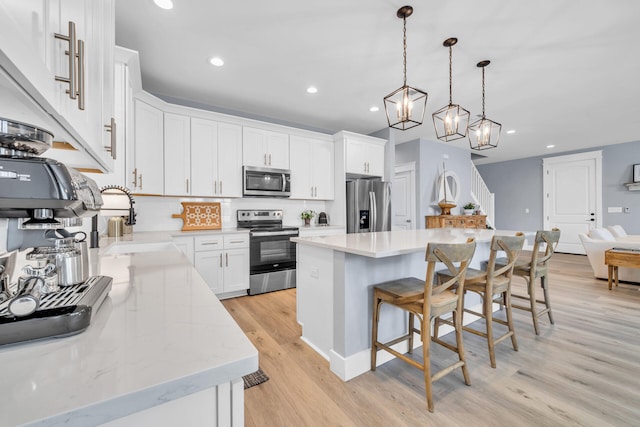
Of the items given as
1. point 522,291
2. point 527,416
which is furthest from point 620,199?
point 527,416

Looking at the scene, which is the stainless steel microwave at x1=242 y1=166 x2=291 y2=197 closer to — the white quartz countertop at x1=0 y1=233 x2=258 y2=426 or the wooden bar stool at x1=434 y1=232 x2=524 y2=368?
the wooden bar stool at x1=434 y1=232 x2=524 y2=368

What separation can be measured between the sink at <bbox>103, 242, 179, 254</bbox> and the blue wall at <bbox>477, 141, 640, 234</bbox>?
880 cm

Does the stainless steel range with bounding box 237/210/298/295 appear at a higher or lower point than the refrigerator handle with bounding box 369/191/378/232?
lower

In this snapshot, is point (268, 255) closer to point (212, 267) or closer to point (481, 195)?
point (212, 267)

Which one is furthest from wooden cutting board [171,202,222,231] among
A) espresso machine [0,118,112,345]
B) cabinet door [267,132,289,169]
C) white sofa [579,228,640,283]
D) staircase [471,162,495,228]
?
staircase [471,162,495,228]

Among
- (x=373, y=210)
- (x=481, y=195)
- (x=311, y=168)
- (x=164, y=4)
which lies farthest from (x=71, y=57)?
(x=481, y=195)

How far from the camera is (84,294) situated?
2.23ft

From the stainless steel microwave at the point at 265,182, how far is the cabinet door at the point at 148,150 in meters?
1.03

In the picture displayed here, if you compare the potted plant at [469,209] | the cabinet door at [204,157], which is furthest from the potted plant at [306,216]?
the potted plant at [469,209]

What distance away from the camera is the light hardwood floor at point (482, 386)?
1.48 m

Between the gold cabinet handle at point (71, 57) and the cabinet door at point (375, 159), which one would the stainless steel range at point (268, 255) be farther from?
the gold cabinet handle at point (71, 57)

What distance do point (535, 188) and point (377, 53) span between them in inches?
282

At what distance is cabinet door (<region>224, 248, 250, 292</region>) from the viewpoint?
339 centimetres

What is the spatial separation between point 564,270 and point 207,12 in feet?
21.5
